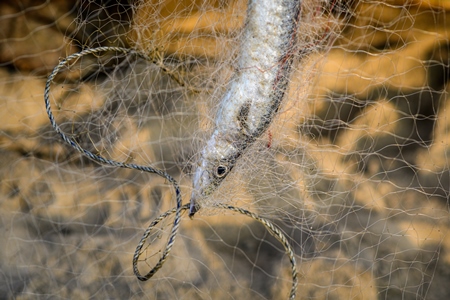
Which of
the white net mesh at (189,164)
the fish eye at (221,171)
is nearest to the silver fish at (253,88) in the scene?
the fish eye at (221,171)

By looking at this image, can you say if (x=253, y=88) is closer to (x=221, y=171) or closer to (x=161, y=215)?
(x=221, y=171)

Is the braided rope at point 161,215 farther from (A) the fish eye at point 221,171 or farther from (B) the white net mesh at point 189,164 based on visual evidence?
(B) the white net mesh at point 189,164

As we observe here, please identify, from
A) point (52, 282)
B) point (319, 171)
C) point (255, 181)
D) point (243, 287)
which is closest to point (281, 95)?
point (255, 181)

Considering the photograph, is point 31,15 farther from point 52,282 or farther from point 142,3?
point 52,282

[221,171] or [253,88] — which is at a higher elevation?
[253,88]

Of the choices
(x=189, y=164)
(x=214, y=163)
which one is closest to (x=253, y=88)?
(x=214, y=163)

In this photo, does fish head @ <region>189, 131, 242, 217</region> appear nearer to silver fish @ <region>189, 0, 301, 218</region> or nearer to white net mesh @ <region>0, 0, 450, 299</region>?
silver fish @ <region>189, 0, 301, 218</region>
